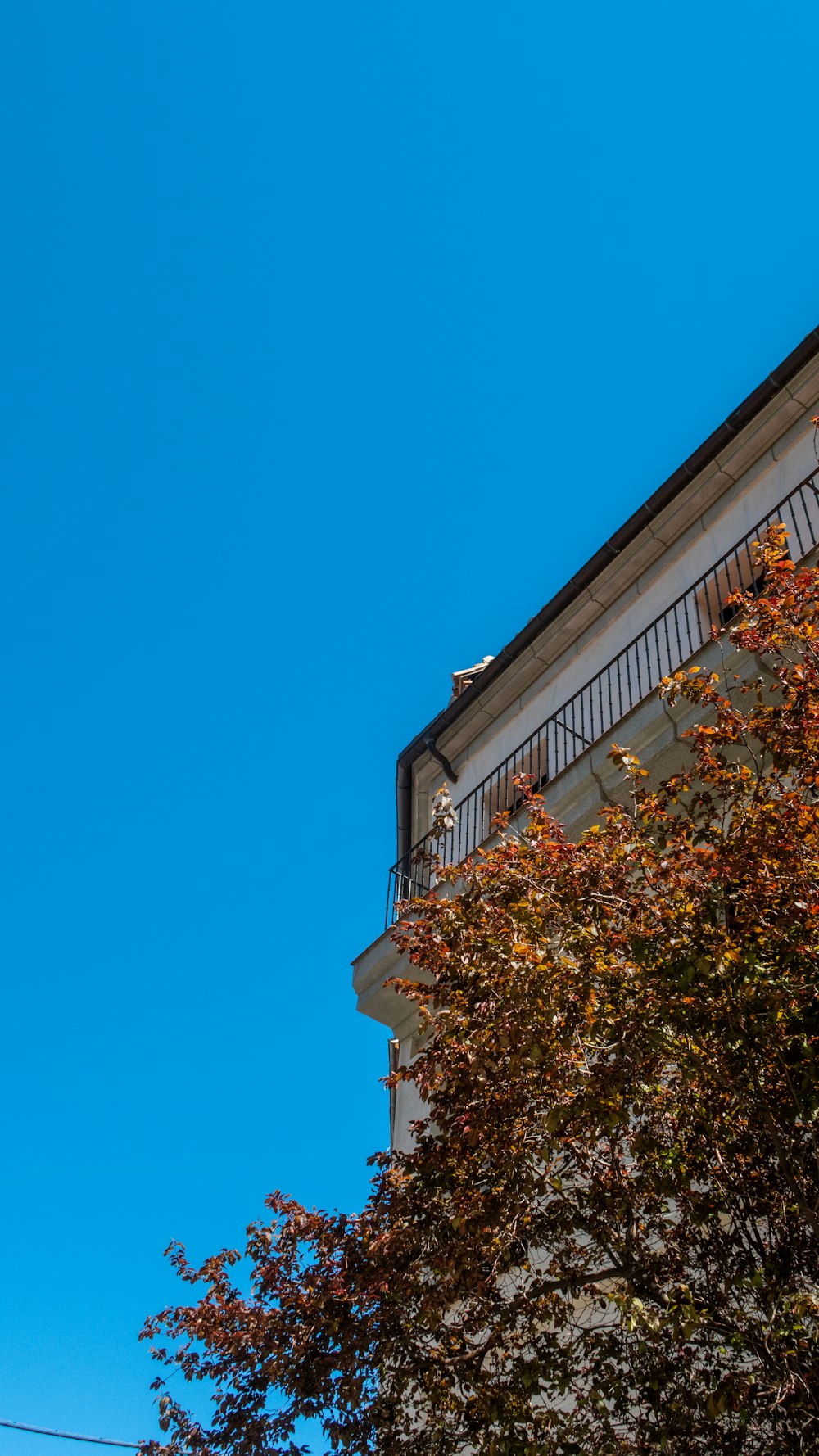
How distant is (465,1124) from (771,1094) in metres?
1.73

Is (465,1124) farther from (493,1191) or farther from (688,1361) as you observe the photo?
(688,1361)

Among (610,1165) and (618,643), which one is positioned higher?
(618,643)

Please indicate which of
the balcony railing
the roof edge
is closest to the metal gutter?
the roof edge

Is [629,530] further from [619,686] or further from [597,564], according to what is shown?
[619,686]

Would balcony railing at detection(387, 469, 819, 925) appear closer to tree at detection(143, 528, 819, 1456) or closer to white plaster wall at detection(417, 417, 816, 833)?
white plaster wall at detection(417, 417, 816, 833)

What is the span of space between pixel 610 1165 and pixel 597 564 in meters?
10.0

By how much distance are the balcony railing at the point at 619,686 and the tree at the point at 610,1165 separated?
4.63m

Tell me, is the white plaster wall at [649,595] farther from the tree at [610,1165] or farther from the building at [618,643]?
the tree at [610,1165]

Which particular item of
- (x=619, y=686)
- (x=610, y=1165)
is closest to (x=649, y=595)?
(x=619, y=686)

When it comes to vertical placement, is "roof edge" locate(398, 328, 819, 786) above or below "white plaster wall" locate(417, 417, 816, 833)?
above

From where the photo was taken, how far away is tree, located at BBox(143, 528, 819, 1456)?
20.8ft

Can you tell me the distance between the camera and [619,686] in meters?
14.0

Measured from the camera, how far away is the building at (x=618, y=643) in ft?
40.8

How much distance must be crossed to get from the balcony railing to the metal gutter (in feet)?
5.41
